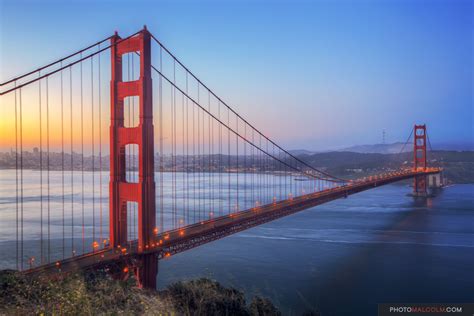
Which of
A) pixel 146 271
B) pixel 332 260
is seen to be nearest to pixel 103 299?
pixel 146 271

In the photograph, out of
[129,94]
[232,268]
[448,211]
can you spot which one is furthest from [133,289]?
[448,211]

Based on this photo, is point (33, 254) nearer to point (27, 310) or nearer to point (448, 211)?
point (27, 310)

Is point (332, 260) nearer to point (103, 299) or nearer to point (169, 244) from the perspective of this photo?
point (169, 244)

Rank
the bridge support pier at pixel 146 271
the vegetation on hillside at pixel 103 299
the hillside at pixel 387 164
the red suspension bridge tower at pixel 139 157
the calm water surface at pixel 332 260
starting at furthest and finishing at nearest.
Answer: the hillside at pixel 387 164
the calm water surface at pixel 332 260
the red suspension bridge tower at pixel 139 157
the bridge support pier at pixel 146 271
the vegetation on hillside at pixel 103 299

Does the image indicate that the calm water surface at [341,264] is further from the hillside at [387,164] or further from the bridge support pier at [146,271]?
the hillside at [387,164]

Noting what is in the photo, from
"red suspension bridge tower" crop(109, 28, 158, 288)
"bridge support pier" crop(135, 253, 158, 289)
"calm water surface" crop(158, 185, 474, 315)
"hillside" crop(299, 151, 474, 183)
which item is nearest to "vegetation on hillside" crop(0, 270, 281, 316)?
"bridge support pier" crop(135, 253, 158, 289)

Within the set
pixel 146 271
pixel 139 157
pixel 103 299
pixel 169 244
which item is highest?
pixel 139 157

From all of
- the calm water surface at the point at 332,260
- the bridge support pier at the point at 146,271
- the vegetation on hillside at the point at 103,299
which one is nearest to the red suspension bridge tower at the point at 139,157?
the bridge support pier at the point at 146,271

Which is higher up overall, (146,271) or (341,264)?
(146,271)

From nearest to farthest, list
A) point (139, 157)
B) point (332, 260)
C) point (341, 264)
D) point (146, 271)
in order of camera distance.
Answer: point (146, 271) → point (139, 157) → point (341, 264) → point (332, 260)

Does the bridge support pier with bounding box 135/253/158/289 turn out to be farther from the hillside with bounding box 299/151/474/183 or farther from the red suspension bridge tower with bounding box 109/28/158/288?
the hillside with bounding box 299/151/474/183
